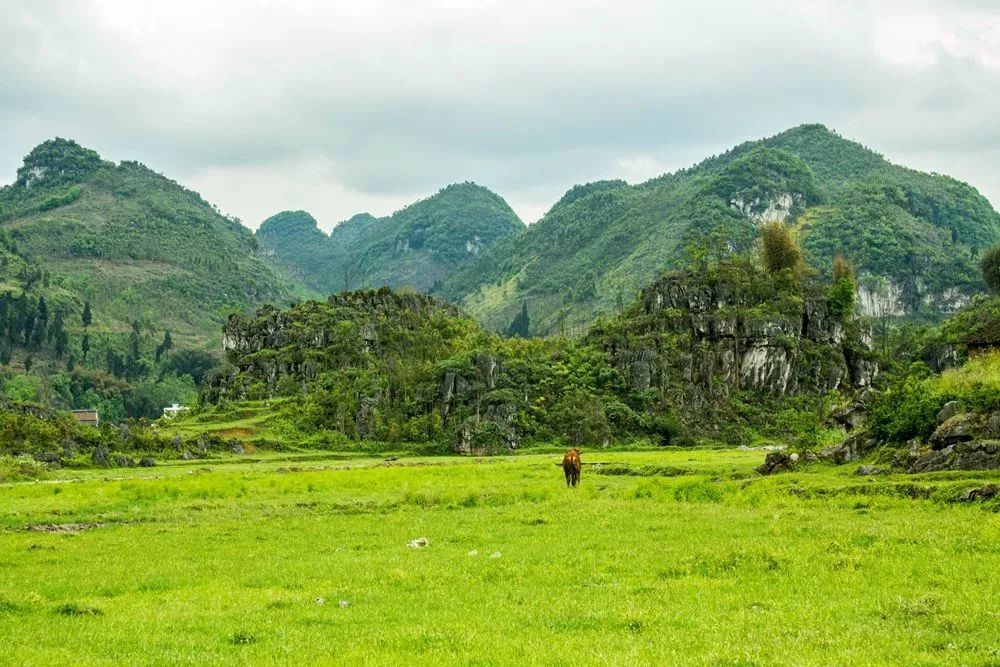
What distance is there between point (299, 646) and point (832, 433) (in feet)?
130

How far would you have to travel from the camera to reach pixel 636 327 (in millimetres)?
123375

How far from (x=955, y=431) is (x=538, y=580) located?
2070 centimetres

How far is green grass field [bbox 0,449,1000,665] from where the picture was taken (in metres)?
13.8

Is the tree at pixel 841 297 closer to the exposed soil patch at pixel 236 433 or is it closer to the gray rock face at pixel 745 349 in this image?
the gray rock face at pixel 745 349

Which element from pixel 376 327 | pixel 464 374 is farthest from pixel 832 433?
pixel 376 327

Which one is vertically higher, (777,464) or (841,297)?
(841,297)

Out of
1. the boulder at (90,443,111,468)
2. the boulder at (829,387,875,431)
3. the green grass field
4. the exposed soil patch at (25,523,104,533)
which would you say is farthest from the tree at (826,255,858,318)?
the exposed soil patch at (25,523,104,533)

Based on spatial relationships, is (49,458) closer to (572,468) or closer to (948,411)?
(572,468)

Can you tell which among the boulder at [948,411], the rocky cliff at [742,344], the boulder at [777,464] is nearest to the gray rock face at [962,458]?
the boulder at [948,411]

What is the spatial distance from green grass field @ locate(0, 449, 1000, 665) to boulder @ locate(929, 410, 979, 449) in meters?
2.96

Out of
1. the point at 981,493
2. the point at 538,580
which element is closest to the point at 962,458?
the point at 981,493

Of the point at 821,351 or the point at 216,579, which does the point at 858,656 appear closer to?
the point at 216,579

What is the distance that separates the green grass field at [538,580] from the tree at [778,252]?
326 ft

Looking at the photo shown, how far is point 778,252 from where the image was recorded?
431ft
